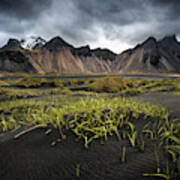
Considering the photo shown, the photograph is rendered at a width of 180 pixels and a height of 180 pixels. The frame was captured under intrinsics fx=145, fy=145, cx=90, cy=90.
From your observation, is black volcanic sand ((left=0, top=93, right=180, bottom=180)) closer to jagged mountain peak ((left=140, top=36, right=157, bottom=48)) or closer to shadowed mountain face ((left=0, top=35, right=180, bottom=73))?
shadowed mountain face ((left=0, top=35, right=180, bottom=73))

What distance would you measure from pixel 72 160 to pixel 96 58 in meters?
86.9

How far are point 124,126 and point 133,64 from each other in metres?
80.5

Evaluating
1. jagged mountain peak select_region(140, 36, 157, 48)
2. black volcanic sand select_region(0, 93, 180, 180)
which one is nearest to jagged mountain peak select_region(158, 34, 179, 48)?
jagged mountain peak select_region(140, 36, 157, 48)

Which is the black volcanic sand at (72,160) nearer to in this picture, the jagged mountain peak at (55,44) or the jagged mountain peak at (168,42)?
the jagged mountain peak at (55,44)

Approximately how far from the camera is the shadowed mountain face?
6325 centimetres

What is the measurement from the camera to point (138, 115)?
1.92 m

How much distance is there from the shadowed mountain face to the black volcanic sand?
5391cm

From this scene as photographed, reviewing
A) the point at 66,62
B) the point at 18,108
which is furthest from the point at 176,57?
the point at 18,108

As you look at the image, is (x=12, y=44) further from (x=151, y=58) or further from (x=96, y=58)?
(x=151, y=58)

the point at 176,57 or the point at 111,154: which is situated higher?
the point at 176,57

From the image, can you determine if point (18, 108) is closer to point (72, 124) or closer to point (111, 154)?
point (72, 124)

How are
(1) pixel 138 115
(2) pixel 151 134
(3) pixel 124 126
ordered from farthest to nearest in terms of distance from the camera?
(1) pixel 138 115
(3) pixel 124 126
(2) pixel 151 134

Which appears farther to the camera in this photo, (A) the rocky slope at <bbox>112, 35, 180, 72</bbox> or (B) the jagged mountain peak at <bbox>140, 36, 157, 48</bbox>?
(B) the jagged mountain peak at <bbox>140, 36, 157, 48</bbox>

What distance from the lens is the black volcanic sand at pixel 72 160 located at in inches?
40.1
